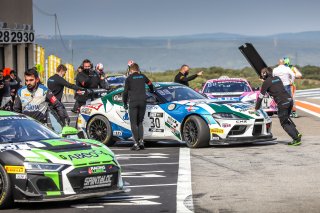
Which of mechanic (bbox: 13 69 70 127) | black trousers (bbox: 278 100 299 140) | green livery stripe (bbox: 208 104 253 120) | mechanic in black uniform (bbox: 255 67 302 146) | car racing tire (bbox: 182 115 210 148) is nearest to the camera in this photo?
mechanic (bbox: 13 69 70 127)

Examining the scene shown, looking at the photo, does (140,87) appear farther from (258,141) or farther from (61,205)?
(61,205)

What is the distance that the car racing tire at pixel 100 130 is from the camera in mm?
19234

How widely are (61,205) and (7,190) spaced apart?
741 millimetres

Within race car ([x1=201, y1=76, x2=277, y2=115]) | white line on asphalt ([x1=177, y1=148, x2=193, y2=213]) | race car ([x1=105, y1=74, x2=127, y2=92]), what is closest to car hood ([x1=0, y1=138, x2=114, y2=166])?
white line on asphalt ([x1=177, y1=148, x2=193, y2=213])

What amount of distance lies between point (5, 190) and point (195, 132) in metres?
8.05

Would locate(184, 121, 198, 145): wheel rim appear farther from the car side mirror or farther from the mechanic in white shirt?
the mechanic in white shirt

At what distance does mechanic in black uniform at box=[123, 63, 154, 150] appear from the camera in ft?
59.5

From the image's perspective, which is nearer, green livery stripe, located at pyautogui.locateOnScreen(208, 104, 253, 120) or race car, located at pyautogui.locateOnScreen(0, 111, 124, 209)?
race car, located at pyautogui.locateOnScreen(0, 111, 124, 209)

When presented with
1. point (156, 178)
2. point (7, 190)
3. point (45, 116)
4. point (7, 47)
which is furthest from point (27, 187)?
point (7, 47)

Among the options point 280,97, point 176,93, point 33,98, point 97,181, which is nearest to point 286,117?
point 280,97

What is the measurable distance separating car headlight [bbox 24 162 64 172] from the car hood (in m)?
0.05

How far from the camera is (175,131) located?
1834 cm

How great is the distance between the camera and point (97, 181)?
35.0 feet

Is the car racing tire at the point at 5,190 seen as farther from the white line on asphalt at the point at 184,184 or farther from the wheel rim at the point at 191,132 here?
the wheel rim at the point at 191,132
